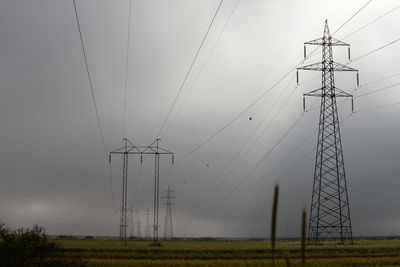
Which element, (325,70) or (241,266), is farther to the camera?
(325,70)

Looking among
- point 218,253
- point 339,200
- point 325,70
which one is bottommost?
point 218,253

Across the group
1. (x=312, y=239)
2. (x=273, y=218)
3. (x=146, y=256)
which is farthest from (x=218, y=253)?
(x=273, y=218)

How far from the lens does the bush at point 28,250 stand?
107ft

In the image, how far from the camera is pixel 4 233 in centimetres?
3444

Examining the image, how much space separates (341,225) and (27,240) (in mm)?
50219

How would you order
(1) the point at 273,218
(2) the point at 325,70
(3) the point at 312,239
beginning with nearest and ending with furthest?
1. (1) the point at 273,218
2. (2) the point at 325,70
3. (3) the point at 312,239

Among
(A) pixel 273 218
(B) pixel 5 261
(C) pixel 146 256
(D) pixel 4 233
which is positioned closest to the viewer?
(A) pixel 273 218

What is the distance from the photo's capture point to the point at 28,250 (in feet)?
112

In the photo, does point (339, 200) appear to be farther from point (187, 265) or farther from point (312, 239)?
point (187, 265)

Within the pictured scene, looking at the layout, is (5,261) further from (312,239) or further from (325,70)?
(312,239)

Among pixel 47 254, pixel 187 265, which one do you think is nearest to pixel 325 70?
pixel 187 265

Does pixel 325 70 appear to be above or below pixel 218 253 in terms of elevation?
above

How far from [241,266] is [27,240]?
62.3 ft

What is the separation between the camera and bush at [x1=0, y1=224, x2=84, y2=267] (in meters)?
32.5
